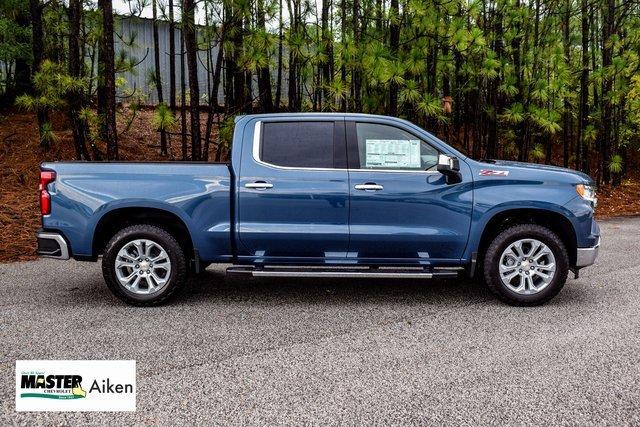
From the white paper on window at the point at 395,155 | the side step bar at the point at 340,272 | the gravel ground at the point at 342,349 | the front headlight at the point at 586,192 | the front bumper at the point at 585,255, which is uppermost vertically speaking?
the white paper on window at the point at 395,155

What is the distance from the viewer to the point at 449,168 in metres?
5.22

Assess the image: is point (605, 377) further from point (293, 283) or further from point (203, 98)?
point (203, 98)

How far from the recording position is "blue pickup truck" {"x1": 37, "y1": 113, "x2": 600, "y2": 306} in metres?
5.34

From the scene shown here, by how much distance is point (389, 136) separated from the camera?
557 centimetres

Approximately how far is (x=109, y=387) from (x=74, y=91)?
10326 mm

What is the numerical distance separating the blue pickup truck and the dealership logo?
1589 millimetres

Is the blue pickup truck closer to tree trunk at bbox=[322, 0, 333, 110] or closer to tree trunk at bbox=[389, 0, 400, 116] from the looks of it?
tree trunk at bbox=[322, 0, 333, 110]

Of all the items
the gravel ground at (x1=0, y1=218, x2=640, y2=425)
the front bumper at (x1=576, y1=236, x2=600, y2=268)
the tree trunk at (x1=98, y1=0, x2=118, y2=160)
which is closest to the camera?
the gravel ground at (x1=0, y1=218, x2=640, y2=425)

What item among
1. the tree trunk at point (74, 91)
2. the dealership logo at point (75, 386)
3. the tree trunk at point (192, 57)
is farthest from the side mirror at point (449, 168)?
the tree trunk at point (74, 91)

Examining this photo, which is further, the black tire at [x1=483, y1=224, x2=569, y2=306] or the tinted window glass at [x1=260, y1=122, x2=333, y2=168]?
the tinted window glass at [x1=260, y1=122, x2=333, y2=168]

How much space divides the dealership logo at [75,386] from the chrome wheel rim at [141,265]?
59.7 inches

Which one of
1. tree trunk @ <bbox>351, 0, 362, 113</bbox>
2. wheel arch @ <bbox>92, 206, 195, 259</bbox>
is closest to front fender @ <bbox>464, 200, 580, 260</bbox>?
wheel arch @ <bbox>92, 206, 195, 259</bbox>

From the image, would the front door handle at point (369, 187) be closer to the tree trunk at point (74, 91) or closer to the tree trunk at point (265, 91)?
the tree trunk at point (265, 91)

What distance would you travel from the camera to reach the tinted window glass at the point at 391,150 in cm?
550
